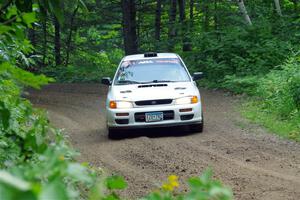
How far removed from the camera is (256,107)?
16.0 meters

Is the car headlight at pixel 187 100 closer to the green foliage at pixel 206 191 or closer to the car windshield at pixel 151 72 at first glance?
the car windshield at pixel 151 72

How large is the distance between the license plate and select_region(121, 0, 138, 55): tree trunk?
19290 mm

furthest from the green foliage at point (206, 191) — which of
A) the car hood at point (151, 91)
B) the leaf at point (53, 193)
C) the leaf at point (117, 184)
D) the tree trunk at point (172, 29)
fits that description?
the tree trunk at point (172, 29)

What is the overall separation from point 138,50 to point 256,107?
56.8 feet

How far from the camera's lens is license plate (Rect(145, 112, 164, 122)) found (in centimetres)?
1175

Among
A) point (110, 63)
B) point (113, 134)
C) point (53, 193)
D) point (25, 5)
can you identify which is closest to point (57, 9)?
point (25, 5)

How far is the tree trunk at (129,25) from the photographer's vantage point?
30.6 metres

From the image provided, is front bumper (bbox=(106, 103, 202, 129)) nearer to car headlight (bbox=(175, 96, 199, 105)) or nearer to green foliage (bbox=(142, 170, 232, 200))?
car headlight (bbox=(175, 96, 199, 105))

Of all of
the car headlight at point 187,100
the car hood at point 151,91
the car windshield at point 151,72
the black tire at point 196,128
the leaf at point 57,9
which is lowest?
the black tire at point 196,128

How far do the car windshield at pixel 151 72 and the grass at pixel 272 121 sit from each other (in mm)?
2150

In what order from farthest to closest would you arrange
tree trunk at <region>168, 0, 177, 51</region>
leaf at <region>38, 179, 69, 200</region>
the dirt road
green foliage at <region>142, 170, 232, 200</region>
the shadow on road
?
tree trunk at <region>168, 0, 177, 51</region>, the shadow on road, the dirt road, green foliage at <region>142, 170, 232, 200</region>, leaf at <region>38, 179, 69, 200</region>

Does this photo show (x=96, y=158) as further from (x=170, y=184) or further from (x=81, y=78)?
(x=81, y=78)

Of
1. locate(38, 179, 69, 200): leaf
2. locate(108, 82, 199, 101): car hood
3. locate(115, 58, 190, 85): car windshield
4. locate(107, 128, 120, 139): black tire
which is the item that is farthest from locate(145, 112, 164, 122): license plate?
locate(38, 179, 69, 200): leaf

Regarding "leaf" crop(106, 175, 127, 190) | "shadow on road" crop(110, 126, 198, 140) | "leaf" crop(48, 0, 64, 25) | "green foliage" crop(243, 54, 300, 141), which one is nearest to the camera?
"leaf" crop(106, 175, 127, 190)
